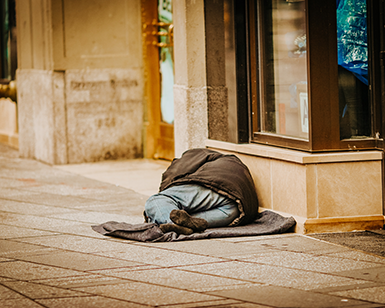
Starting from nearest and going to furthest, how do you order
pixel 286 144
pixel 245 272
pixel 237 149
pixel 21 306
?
1. pixel 21 306
2. pixel 245 272
3. pixel 286 144
4. pixel 237 149

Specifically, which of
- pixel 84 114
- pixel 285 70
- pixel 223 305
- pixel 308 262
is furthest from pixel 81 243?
pixel 84 114

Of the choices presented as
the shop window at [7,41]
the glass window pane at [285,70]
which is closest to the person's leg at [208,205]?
the glass window pane at [285,70]

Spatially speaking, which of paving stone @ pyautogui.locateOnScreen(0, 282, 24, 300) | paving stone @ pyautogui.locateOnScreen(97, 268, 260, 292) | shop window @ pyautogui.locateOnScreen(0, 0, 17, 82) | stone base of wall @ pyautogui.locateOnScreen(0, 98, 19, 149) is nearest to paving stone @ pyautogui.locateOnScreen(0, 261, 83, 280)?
paving stone @ pyautogui.locateOnScreen(0, 282, 24, 300)

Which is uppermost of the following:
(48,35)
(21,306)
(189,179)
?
(48,35)

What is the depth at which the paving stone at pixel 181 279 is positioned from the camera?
428cm

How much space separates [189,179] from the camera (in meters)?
6.03

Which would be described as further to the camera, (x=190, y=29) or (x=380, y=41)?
(x=190, y=29)

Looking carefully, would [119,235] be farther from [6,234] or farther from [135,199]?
[135,199]

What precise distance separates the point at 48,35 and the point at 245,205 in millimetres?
5590

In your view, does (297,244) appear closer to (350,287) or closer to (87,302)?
(350,287)

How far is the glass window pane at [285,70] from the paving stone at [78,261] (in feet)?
7.20

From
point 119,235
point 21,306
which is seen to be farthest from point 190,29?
point 21,306

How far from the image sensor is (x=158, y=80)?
35.5 feet

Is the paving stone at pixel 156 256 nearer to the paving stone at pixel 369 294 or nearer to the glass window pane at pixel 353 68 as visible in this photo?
the paving stone at pixel 369 294
